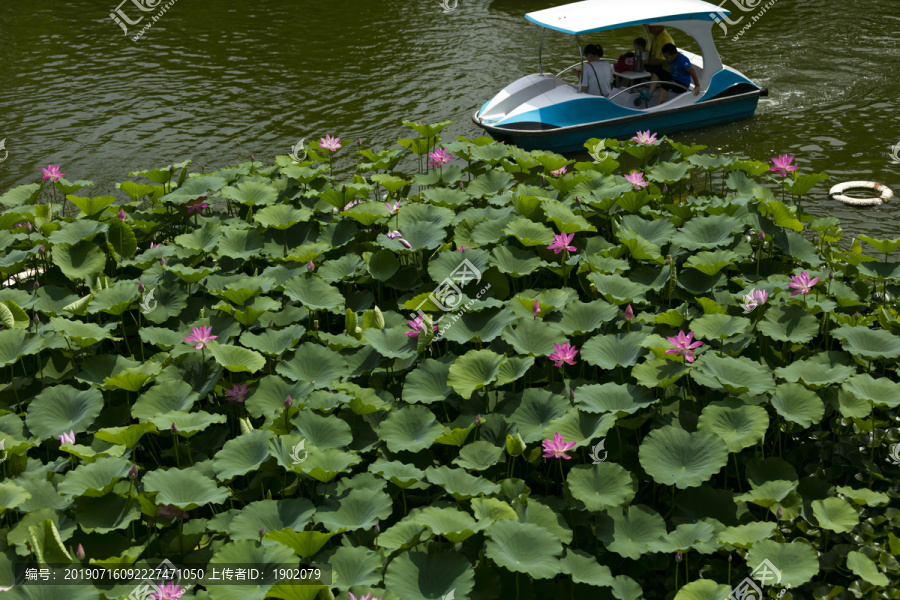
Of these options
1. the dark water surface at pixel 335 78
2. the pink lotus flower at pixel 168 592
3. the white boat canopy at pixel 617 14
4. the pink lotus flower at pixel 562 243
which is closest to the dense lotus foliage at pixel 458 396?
the pink lotus flower at pixel 168 592

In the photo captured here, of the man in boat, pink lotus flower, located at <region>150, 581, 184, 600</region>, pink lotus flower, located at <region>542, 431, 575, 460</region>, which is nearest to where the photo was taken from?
pink lotus flower, located at <region>150, 581, 184, 600</region>

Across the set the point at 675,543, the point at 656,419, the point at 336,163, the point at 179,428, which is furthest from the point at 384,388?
the point at 336,163

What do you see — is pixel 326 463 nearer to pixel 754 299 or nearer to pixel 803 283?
pixel 754 299

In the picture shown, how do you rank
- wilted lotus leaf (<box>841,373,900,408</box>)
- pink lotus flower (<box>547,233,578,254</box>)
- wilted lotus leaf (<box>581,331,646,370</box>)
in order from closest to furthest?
wilted lotus leaf (<box>841,373,900,408</box>)
wilted lotus leaf (<box>581,331,646,370</box>)
pink lotus flower (<box>547,233,578,254</box>)

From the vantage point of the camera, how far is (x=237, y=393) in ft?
11.3

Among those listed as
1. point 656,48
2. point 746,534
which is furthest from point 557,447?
point 656,48

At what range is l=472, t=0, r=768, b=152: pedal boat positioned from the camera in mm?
8234

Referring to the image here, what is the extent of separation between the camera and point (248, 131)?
967cm

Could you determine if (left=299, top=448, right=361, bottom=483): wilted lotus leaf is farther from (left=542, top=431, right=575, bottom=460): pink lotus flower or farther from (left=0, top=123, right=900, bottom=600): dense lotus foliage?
(left=542, top=431, right=575, bottom=460): pink lotus flower

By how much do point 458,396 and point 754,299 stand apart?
1472mm

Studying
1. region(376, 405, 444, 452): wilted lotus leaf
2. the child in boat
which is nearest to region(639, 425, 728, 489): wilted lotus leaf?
region(376, 405, 444, 452): wilted lotus leaf

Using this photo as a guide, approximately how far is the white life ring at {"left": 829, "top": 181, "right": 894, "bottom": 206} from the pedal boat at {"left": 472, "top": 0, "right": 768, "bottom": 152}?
79.2 inches

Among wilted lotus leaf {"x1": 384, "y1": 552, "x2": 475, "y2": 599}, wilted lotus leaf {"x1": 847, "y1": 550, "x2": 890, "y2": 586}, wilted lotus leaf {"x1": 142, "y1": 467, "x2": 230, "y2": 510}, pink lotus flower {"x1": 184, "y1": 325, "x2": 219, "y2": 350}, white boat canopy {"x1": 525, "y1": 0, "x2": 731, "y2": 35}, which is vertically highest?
white boat canopy {"x1": 525, "y1": 0, "x2": 731, "y2": 35}

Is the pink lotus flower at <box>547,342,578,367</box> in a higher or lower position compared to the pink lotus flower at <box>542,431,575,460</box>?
higher
